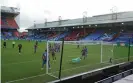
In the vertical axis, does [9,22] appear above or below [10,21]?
below

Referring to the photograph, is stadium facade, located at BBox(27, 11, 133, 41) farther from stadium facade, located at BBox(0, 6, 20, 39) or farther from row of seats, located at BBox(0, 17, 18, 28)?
row of seats, located at BBox(0, 17, 18, 28)

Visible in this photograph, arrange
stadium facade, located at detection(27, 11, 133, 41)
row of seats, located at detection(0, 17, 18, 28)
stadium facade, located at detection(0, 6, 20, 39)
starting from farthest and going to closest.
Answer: row of seats, located at detection(0, 17, 18, 28) < stadium facade, located at detection(0, 6, 20, 39) < stadium facade, located at detection(27, 11, 133, 41)

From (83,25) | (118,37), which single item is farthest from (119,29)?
(83,25)

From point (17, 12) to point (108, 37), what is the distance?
55948 millimetres

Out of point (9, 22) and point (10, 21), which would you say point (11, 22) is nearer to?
point (10, 21)

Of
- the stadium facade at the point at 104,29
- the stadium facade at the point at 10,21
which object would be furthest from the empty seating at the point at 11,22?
the stadium facade at the point at 104,29

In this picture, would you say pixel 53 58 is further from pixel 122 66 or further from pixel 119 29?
Answer: pixel 119 29

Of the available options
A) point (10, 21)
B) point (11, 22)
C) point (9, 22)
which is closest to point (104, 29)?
point (9, 22)

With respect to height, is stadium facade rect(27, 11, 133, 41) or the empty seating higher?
the empty seating

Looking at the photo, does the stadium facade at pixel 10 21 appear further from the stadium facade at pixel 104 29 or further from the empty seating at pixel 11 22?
the stadium facade at pixel 104 29

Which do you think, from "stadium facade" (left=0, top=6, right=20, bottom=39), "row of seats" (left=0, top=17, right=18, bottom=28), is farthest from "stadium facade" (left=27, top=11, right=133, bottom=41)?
"row of seats" (left=0, top=17, right=18, bottom=28)

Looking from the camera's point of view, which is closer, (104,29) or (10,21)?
(104,29)

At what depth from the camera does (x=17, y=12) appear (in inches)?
3752

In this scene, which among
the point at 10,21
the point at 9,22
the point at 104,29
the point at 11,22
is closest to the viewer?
the point at 104,29
